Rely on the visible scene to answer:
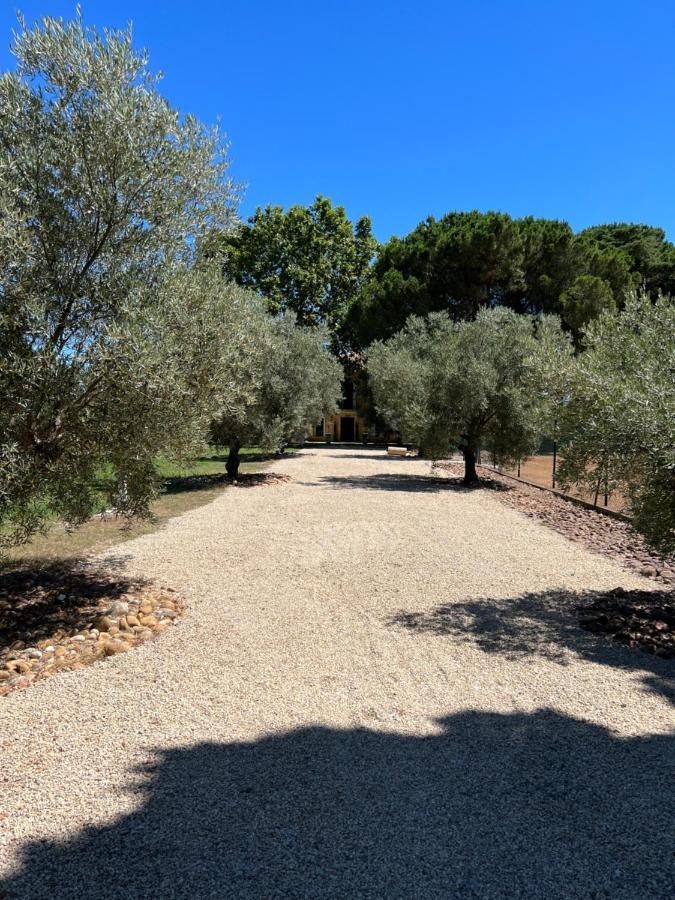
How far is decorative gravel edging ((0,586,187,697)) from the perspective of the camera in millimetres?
4769

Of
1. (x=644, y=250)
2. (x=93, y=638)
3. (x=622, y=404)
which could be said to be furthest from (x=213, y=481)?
(x=644, y=250)

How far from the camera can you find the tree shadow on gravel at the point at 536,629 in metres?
4.94

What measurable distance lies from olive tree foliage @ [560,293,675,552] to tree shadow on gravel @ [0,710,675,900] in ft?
8.27

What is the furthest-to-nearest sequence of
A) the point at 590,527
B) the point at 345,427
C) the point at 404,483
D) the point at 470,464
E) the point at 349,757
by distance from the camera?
the point at 345,427 < the point at 404,483 < the point at 470,464 < the point at 590,527 < the point at 349,757

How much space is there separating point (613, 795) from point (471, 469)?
15913mm

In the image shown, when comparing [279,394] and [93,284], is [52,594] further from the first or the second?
[279,394]

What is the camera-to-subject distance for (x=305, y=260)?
135ft

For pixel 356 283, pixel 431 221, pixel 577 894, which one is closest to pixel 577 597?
pixel 577 894

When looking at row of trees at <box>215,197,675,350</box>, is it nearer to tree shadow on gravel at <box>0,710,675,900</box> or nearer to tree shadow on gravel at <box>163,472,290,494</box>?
tree shadow on gravel at <box>163,472,290,494</box>

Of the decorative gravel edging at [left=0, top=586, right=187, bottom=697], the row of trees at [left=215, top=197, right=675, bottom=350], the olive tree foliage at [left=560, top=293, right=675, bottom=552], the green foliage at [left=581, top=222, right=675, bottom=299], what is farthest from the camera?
the green foliage at [left=581, top=222, right=675, bottom=299]

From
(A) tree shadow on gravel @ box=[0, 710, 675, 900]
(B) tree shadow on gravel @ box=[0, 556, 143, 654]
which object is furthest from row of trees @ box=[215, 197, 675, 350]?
(A) tree shadow on gravel @ box=[0, 710, 675, 900]

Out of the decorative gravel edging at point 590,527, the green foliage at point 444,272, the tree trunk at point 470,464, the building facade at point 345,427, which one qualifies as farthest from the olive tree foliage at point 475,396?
the building facade at point 345,427

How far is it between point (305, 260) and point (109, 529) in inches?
1328

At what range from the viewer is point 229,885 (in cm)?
242
